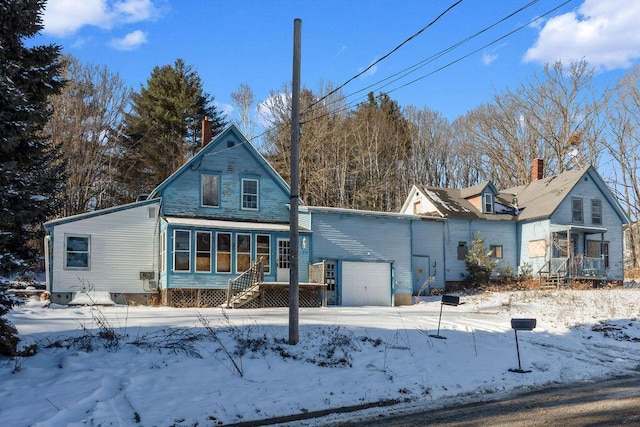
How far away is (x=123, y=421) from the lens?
25.1 feet

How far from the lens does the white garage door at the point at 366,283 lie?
27.1 metres

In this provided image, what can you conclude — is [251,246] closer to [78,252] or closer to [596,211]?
[78,252]

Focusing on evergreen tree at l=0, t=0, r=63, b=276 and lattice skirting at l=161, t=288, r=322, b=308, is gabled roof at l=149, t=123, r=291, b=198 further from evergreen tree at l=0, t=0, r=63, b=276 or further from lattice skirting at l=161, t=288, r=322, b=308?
evergreen tree at l=0, t=0, r=63, b=276

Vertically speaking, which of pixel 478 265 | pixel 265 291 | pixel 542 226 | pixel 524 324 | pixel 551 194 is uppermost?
pixel 551 194

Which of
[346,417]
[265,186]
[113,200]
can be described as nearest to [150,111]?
[113,200]

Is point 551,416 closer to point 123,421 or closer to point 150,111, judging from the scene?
point 123,421

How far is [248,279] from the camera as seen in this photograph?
78.8 ft

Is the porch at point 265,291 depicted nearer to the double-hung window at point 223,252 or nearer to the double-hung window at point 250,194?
the double-hung window at point 223,252

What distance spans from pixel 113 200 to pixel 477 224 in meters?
25.1

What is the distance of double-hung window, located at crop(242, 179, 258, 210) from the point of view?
26.4 metres

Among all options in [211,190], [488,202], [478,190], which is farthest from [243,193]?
[488,202]

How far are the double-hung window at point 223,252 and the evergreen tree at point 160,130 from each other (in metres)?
17.9

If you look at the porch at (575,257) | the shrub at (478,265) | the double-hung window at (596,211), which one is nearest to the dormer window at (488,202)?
the shrub at (478,265)

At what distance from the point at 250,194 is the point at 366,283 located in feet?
22.9
